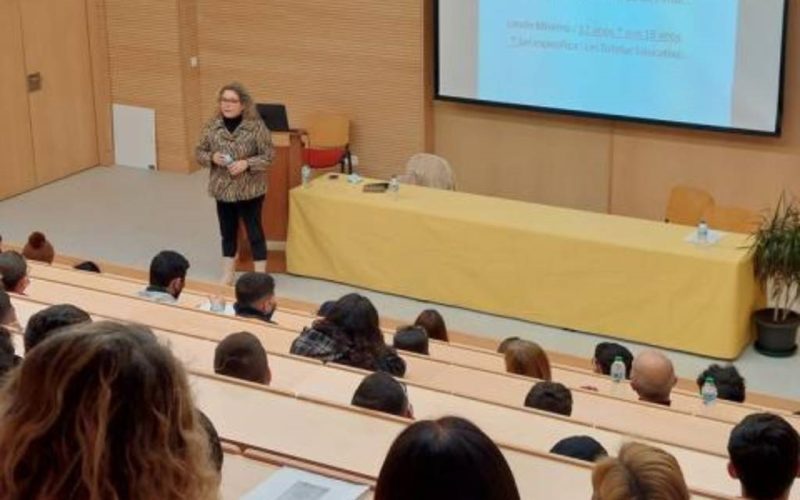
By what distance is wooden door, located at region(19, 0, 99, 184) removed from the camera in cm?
1258

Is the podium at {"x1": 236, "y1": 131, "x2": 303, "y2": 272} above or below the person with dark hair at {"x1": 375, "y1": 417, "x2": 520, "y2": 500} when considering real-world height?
below

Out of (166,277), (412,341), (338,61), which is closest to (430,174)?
(338,61)

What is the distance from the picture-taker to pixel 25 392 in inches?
82.2

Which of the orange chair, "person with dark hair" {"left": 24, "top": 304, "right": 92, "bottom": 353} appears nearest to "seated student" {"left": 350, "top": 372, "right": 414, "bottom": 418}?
"person with dark hair" {"left": 24, "top": 304, "right": 92, "bottom": 353}

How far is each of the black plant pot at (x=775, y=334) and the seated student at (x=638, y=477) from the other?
619 centimetres

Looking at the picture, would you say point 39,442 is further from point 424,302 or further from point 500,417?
point 424,302

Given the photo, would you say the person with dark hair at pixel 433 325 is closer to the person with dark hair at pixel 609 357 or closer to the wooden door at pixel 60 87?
the person with dark hair at pixel 609 357

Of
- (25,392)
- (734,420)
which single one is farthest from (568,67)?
(25,392)

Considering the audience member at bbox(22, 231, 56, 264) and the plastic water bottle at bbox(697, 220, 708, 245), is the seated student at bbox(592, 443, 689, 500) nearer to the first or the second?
the plastic water bottle at bbox(697, 220, 708, 245)

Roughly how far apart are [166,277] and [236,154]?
2.13 meters

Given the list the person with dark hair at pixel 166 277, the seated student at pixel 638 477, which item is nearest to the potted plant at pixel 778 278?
the person with dark hair at pixel 166 277

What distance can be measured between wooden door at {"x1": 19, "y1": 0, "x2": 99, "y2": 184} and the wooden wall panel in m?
1.31

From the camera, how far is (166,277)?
758 cm

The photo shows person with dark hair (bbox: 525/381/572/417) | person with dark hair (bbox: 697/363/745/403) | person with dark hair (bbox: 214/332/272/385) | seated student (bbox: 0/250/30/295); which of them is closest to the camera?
person with dark hair (bbox: 214/332/272/385)
